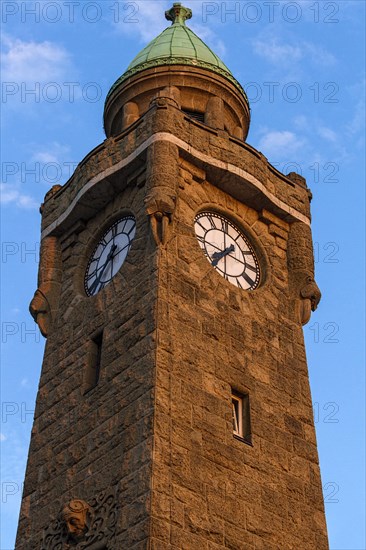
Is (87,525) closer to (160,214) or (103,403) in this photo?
(103,403)

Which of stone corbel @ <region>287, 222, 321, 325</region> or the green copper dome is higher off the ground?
the green copper dome

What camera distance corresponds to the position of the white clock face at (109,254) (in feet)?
75.1

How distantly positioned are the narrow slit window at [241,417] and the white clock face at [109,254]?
364cm

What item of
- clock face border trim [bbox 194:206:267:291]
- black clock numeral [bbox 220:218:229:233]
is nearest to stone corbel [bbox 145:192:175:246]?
clock face border trim [bbox 194:206:267:291]

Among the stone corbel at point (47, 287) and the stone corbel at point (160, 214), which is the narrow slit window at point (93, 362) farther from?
the stone corbel at point (160, 214)

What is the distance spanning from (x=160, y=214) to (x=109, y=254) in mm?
2069

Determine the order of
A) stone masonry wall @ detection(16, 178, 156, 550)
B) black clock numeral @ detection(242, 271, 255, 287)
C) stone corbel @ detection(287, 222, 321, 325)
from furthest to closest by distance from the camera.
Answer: stone corbel @ detection(287, 222, 321, 325) < black clock numeral @ detection(242, 271, 255, 287) < stone masonry wall @ detection(16, 178, 156, 550)

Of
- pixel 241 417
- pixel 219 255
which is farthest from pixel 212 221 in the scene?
pixel 241 417

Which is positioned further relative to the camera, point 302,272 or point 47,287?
point 47,287

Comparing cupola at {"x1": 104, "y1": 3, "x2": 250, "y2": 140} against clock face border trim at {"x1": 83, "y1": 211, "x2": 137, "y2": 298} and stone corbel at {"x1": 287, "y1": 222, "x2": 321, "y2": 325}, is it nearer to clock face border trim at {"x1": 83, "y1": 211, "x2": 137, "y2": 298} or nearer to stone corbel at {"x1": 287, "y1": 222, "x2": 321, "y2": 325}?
stone corbel at {"x1": 287, "y1": 222, "x2": 321, "y2": 325}

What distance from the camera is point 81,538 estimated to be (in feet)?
62.6

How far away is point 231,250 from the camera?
2331 centimetres

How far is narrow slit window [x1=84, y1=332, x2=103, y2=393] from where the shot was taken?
70.6 ft

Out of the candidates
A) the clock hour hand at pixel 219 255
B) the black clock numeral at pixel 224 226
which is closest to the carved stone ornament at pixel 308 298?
the clock hour hand at pixel 219 255
